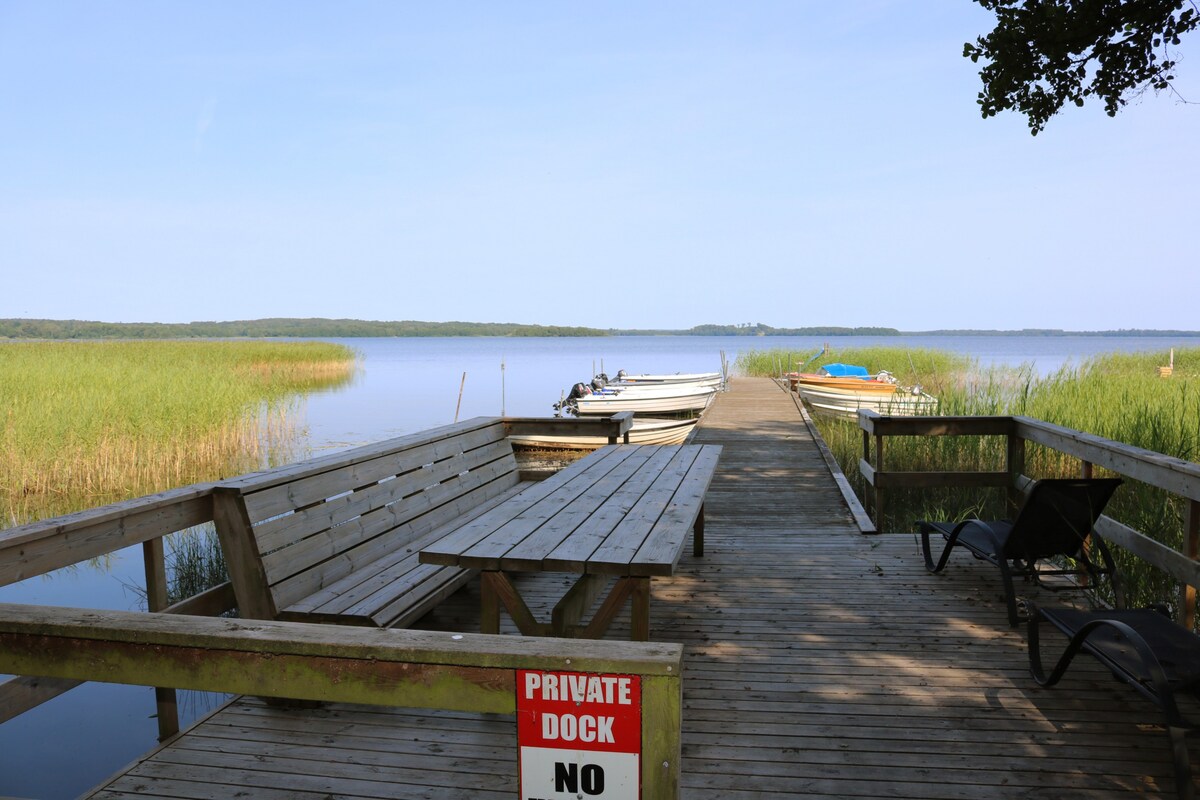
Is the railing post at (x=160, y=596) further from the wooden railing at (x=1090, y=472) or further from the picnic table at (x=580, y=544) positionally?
the wooden railing at (x=1090, y=472)

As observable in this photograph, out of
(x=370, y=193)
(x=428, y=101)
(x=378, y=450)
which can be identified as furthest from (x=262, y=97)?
(x=378, y=450)

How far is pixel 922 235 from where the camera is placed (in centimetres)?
3312

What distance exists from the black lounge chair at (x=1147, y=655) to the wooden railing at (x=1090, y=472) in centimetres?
29

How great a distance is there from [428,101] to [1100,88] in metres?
21.0

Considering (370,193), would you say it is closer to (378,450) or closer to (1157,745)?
(378,450)

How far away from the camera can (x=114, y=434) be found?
418 inches

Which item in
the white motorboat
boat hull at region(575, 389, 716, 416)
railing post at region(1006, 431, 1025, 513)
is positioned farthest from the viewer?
the white motorboat

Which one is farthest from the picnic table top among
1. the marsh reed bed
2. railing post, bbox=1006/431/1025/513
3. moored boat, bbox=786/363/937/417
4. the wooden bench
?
moored boat, bbox=786/363/937/417

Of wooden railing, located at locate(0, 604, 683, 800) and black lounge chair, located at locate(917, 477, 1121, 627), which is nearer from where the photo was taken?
wooden railing, located at locate(0, 604, 683, 800)

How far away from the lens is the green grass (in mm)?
9461

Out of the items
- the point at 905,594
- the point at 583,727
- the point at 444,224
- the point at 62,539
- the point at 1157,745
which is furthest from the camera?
the point at 444,224

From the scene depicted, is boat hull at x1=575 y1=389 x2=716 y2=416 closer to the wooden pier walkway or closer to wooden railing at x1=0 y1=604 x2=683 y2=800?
the wooden pier walkway

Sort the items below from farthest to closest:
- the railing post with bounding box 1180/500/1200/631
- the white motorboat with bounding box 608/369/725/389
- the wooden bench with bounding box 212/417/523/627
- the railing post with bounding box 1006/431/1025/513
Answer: the white motorboat with bounding box 608/369/725/389 → the railing post with bounding box 1006/431/1025/513 → the railing post with bounding box 1180/500/1200/631 → the wooden bench with bounding box 212/417/523/627

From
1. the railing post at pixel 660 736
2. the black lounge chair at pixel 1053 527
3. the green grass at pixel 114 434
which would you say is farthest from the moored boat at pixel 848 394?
the railing post at pixel 660 736
